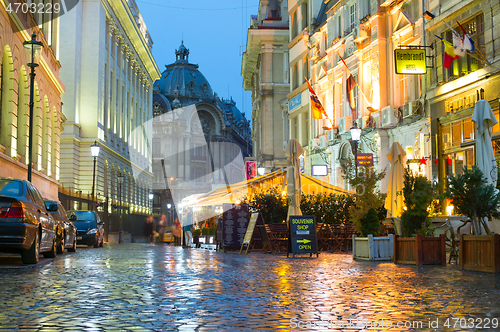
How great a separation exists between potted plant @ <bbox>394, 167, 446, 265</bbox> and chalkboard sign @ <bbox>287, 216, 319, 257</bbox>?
3861 millimetres

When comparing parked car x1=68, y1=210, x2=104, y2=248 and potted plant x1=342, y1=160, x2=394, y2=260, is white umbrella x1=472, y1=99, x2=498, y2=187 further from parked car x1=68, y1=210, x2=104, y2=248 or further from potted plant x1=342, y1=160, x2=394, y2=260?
parked car x1=68, y1=210, x2=104, y2=248

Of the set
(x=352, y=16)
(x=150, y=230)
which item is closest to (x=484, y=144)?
(x=352, y=16)

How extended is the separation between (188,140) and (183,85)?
59.1 feet

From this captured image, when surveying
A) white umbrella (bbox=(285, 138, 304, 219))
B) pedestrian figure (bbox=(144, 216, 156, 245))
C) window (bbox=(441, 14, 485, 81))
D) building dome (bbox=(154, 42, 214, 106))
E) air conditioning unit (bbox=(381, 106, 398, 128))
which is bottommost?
pedestrian figure (bbox=(144, 216, 156, 245))

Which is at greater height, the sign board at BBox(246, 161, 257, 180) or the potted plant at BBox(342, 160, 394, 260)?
the sign board at BBox(246, 161, 257, 180)

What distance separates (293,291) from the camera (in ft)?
29.1

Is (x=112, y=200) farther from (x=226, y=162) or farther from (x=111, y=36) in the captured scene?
(x=226, y=162)

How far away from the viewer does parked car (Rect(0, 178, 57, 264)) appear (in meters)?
12.7

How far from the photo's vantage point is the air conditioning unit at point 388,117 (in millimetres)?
29031

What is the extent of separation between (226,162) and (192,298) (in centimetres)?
12593

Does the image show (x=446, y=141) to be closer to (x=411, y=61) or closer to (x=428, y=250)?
(x=411, y=61)

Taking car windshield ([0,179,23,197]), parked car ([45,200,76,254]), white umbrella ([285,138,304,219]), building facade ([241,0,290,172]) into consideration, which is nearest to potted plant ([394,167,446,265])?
white umbrella ([285,138,304,219])

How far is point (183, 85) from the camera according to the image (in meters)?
130

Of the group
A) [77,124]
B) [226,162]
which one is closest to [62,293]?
[77,124]
